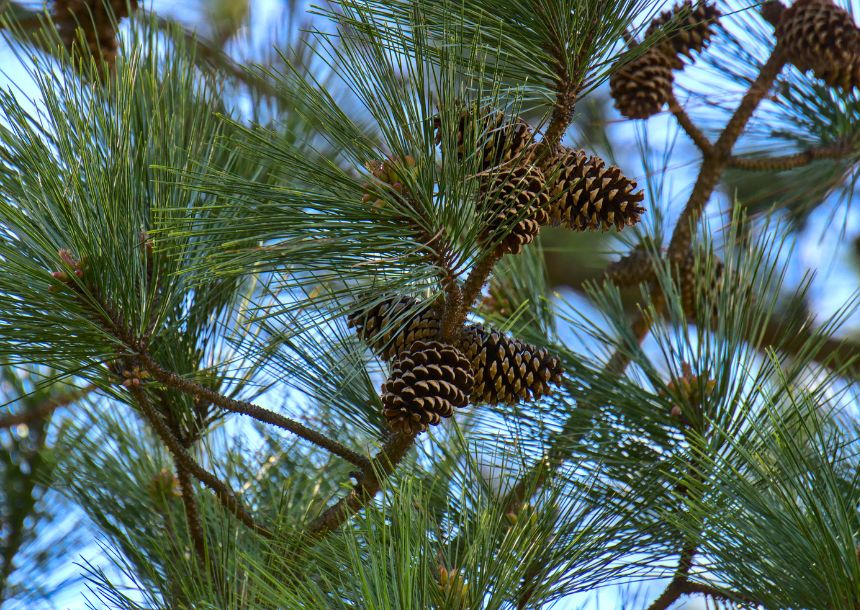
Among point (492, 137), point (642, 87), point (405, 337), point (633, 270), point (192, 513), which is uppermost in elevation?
point (642, 87)

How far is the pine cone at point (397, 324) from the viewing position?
3.34 feet

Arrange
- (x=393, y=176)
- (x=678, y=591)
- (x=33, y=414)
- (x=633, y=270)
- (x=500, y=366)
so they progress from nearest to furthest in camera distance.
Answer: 1. (x=393, y=176)
2. (x=500, y=366)
3. (x=678, y=591)
4. (x=633, y=270)
5. (x=33, y=414)

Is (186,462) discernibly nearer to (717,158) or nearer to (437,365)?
(437,365)

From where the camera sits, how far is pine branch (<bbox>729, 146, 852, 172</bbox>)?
1.57 m

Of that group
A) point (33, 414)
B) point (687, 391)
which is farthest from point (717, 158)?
point (33, 414)

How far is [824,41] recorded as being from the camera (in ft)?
4.94

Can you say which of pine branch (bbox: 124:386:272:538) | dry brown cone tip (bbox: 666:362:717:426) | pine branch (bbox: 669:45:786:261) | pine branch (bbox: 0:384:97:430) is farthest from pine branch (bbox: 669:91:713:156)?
pine branch (bbox: 0:384:97:430)

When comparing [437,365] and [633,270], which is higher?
[633,270]

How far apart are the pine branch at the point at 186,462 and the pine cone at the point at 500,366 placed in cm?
28

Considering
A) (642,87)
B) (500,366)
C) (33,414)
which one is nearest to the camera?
(500,366)

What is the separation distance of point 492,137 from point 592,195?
0.11 m

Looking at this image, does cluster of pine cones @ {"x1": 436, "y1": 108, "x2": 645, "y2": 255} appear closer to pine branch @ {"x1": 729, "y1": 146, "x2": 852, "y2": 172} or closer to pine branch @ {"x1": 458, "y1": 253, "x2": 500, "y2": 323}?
pine branch @ {"x1": 458, "y1": 253, "x2": 500, "y2": 323}

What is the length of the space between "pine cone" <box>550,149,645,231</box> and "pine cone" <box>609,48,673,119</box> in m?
0.54

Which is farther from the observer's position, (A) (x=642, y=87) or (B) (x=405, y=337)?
(A) (x=642, y=87)
